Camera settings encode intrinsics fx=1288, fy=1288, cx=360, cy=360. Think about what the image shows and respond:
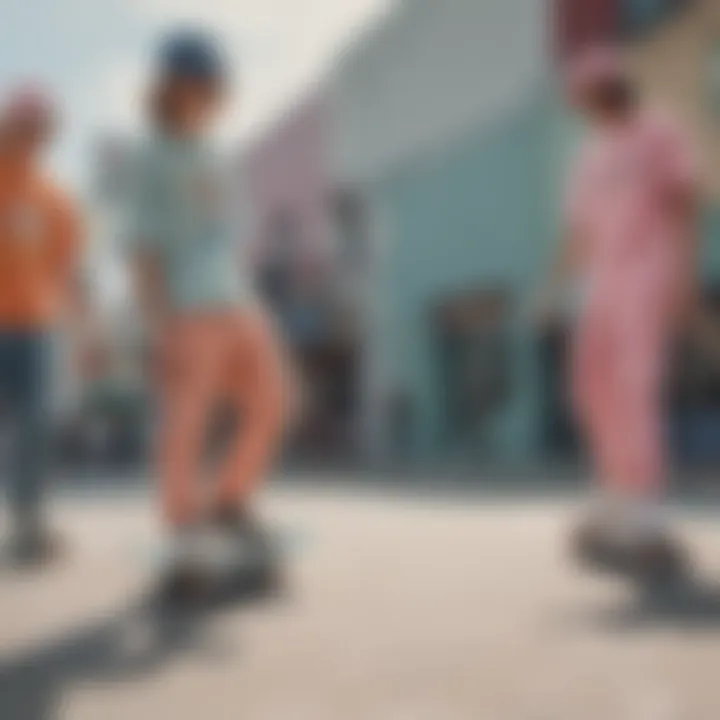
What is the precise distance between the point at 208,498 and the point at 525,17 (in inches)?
163

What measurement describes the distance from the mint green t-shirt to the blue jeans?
54 centimetres

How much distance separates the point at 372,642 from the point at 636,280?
39.7 inches

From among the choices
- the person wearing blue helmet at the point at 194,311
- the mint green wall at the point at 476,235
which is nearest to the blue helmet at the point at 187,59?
the person wearing blue helmet at the point at 194,311

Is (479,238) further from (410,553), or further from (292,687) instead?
(292,687)

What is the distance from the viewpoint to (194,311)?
2396mm

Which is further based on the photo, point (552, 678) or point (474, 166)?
point (474, 166)

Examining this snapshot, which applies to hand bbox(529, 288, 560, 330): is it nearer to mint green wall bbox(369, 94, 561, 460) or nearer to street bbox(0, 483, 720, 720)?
street bbox(0, 483, 720, 720)

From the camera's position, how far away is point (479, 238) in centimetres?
725

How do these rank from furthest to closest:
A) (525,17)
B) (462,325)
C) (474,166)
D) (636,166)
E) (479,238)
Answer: (462,325), (479,238), (474,166), (525,17), (636,166)

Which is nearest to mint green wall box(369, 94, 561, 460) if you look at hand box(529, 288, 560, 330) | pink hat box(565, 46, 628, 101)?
hand box(529, 288, 560, 330)

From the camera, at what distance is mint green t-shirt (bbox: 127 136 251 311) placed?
7.86 feet

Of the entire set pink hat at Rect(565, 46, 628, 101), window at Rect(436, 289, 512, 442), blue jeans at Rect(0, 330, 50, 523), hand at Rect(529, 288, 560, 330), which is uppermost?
pink hat at Rect(565, 46, 628, 101)

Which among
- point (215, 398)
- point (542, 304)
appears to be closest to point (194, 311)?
point (215, 398)

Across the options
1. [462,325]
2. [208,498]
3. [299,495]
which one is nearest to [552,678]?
[208,498]
